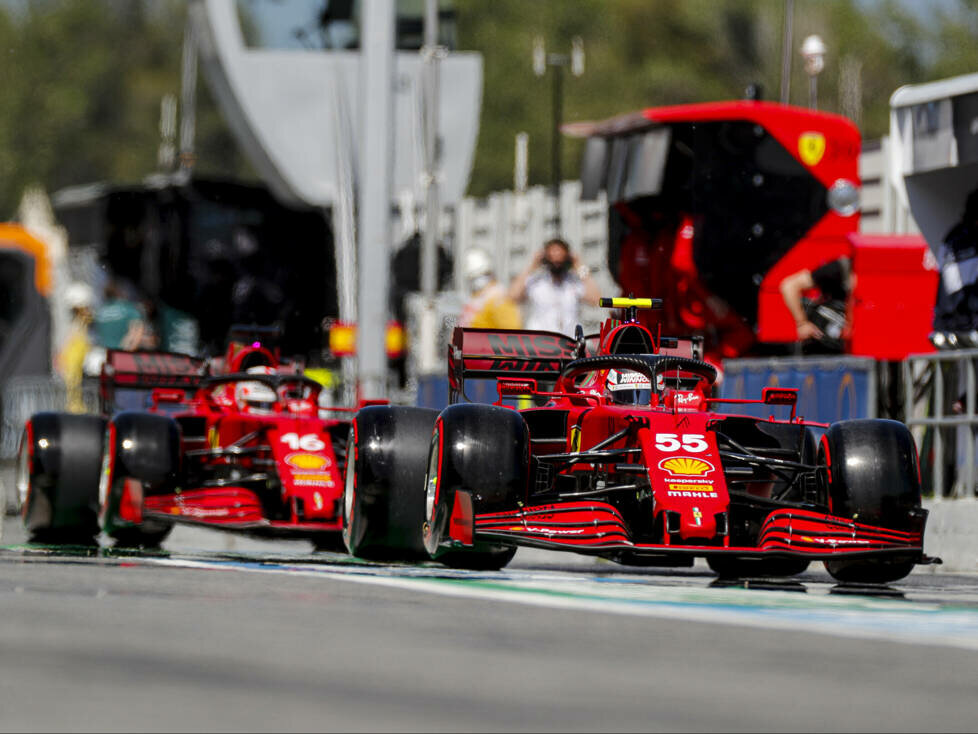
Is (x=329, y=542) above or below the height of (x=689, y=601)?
above

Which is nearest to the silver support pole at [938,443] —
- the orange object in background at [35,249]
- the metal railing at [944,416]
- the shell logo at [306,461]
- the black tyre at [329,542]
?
the metal railing at [944,416]

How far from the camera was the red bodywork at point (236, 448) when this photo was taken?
1494 centimetres

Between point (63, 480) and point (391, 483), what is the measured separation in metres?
3.29

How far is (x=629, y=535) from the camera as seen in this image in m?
11.7

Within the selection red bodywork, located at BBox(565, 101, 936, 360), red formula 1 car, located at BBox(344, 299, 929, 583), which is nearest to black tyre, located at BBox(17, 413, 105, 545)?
red formula 1 car, located at BBox(344, 299, 929, 583)

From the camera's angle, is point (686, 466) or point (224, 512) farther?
point (224, 512)

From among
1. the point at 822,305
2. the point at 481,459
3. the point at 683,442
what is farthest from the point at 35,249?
the point at 683,442

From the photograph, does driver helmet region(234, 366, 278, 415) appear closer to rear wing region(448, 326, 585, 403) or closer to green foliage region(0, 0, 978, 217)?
rear wing region(448, 326, 585, 403)

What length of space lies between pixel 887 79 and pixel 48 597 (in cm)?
6028

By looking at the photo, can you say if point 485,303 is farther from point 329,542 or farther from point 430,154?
point 430,154

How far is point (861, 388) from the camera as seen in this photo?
1595 cm

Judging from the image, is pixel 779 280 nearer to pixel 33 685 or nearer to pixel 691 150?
pixel 691 150

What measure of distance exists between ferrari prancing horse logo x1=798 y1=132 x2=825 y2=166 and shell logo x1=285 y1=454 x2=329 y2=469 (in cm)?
717

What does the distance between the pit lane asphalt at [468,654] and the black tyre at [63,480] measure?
3.30m
